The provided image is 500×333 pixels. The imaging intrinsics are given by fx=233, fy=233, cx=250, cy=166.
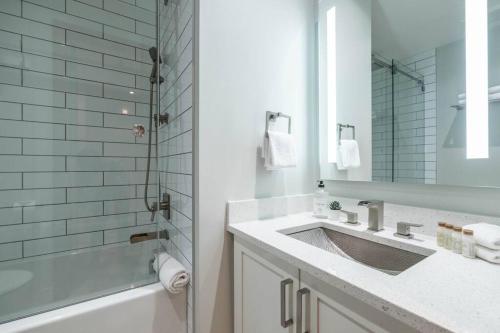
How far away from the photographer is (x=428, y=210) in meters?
0.91

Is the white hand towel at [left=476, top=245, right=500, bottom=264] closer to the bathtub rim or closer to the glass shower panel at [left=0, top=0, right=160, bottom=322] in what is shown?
the bathtub rim

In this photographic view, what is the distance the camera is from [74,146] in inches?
64.1

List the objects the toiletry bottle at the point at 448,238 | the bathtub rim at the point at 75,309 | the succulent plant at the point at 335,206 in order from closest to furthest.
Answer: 1. the toiletry bottle at the point at 448,238
2. the bathtub rim at the point at 75,309
3. the succulent plant at the point at 335,206

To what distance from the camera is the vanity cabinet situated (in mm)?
543

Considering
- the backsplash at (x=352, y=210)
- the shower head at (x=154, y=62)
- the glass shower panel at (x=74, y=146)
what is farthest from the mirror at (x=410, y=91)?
the glass shower panel at (x=74, y=146)

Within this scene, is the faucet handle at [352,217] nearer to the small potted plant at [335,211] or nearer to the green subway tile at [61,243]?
the small potted plant at [335,211]

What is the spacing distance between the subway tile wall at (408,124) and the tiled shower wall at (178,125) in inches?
35.4

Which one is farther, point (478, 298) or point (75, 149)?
Result: point (75, 149)

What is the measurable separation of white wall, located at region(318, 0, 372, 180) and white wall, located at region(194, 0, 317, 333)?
18cm

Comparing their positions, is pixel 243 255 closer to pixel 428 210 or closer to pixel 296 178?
pixel 296 178

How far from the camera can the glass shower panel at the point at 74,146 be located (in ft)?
4.77

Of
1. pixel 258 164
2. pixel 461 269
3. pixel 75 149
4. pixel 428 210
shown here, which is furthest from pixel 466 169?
pixel 75 149

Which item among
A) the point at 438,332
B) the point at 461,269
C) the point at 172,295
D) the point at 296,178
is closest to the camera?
the point at 438,332

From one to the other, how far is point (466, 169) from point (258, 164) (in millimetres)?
813
